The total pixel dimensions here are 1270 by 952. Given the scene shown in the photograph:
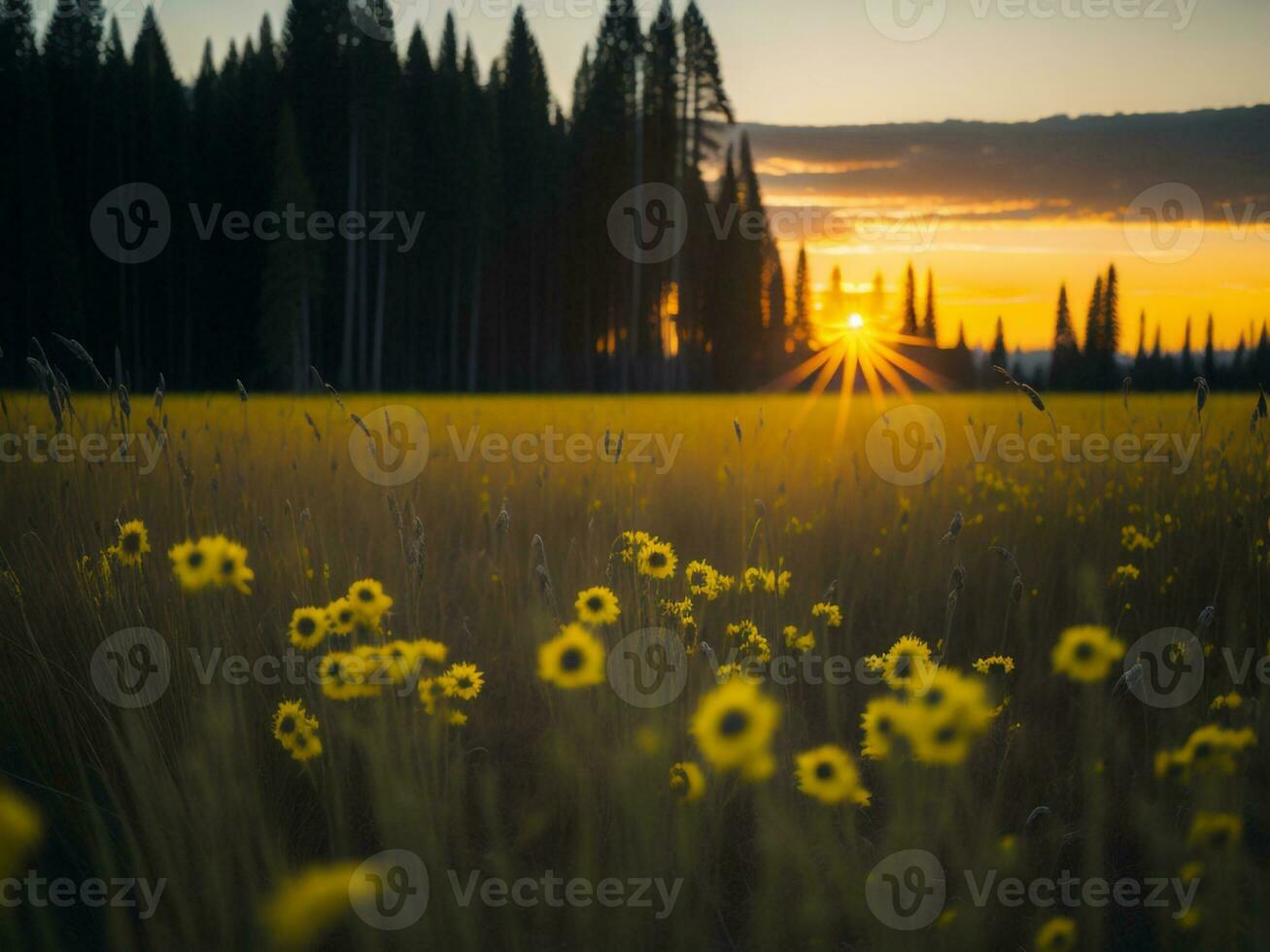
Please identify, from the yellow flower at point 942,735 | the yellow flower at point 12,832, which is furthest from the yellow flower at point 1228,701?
the yellow flower at point 12,832

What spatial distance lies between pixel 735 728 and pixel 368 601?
3.50ft

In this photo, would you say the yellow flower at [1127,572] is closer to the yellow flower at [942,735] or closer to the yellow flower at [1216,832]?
the yellow flower at [1216,832]

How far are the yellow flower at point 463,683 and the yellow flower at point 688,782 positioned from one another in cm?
57

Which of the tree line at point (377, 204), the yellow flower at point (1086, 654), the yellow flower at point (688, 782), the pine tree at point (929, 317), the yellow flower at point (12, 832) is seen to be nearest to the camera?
the yellow flower at point (12, 832)

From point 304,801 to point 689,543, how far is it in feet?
7.42

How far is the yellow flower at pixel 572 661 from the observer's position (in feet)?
5.23

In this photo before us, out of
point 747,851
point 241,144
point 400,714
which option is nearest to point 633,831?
point 747,851

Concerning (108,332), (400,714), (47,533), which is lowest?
(400,714)

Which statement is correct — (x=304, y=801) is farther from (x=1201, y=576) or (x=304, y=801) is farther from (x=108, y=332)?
(x=108, y=332)

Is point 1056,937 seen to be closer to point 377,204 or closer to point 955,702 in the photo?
point 955,702

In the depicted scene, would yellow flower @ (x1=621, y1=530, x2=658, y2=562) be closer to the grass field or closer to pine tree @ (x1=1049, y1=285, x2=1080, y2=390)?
the grass field

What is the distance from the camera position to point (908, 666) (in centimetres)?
193

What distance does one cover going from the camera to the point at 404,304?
30.5 metres

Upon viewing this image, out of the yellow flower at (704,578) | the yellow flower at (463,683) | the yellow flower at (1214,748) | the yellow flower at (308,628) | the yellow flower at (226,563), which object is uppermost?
the yellow flower at (226,563)
